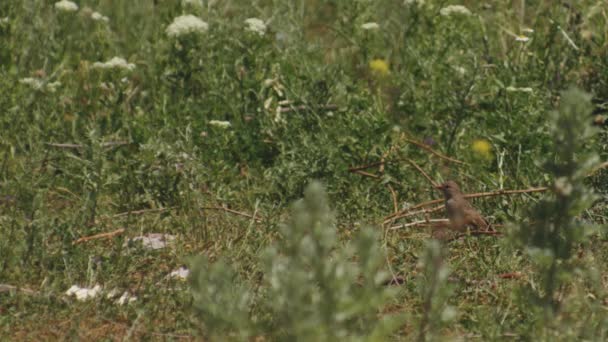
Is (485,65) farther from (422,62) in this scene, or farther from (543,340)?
(543,340)

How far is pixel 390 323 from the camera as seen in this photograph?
2.52 metres

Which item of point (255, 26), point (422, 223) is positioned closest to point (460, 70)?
point (255, 26)

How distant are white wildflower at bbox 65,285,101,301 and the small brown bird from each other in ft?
5.04

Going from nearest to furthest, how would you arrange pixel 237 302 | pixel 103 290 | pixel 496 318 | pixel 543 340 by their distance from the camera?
pixel 237 302, pixel 543 340, pixel 496 318, pixel 103 290

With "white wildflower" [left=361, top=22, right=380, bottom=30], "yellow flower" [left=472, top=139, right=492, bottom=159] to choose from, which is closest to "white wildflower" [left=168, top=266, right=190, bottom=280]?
"yellow flower" [left=472, top=139, right=492, bottom=159]

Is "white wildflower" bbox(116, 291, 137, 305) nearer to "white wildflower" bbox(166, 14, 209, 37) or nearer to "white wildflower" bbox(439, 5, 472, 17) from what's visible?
"white wildflower" bbox(166, 14, 209, 37)

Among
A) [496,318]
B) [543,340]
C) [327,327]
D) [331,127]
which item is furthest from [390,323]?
[331,127]

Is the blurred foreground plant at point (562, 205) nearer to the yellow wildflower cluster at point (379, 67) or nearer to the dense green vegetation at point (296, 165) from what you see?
the dense green vegetation at point (296, 165)

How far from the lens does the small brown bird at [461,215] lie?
179 inches

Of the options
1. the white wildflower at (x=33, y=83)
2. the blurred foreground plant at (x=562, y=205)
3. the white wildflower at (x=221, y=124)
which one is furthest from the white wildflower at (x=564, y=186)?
the white wildflower at (x=33, y=83)

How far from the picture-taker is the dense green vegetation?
10.3ft

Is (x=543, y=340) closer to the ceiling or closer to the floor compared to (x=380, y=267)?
closer to the ceiling

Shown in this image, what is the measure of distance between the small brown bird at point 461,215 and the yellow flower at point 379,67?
186 centimetres

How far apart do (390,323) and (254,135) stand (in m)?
3.28
